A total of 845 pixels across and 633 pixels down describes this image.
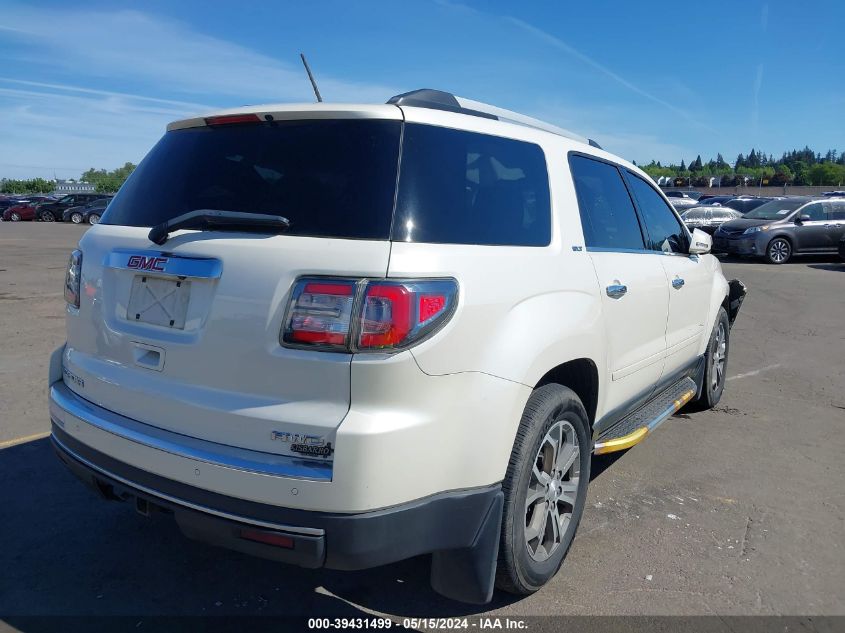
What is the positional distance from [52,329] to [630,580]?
7.41 meters

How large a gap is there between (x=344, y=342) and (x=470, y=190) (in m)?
0.87

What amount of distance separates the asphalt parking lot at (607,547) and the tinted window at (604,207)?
1511 millimetres

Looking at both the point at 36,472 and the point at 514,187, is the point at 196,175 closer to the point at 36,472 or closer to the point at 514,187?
the point at 514,187

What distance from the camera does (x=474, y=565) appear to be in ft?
8.29

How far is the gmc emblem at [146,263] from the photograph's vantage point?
102 inches

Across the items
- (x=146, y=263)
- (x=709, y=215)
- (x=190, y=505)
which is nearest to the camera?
(x=190, y=505)

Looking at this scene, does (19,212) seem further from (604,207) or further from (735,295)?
(604,207)

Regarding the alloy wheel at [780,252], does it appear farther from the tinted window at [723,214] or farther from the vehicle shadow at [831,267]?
the tinted window at [723,214]

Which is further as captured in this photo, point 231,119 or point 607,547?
point 607,547

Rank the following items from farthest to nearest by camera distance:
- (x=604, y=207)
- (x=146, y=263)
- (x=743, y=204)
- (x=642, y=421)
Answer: (x=743, y=204) < (x=642, y=421) < (x=604, y=207) < (x=146, y=263)

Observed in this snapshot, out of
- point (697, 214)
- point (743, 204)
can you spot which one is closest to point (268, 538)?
point (697, 214)

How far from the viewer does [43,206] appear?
42.2 meters

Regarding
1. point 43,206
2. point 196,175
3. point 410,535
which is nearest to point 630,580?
point 410,535

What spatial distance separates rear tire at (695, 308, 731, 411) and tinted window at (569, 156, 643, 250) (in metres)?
1.88
